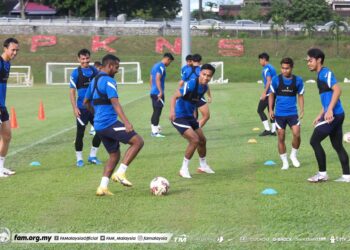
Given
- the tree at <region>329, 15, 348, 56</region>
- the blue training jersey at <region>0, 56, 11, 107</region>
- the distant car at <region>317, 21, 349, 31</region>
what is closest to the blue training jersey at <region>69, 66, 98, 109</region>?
the blue training jersey at <region>0, 56, 11, 107</region>

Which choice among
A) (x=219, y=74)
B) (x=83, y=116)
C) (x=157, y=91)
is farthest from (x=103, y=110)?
(x=219, y=74)

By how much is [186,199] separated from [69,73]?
141ft

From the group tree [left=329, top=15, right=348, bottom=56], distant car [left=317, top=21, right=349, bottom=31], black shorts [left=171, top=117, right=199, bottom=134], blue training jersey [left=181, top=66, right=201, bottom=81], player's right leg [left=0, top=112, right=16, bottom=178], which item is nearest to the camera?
black shorts [left=171, top=117, right=199, bottom=134]

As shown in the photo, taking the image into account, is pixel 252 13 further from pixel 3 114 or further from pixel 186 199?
pixel 186 199

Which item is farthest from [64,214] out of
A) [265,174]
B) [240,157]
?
[240,157]

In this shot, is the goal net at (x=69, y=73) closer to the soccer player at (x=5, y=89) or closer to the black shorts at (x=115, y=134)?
the soccer player at (x=5, y=89)

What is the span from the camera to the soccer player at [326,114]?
10326 mm

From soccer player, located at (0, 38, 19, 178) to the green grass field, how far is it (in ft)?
1.21

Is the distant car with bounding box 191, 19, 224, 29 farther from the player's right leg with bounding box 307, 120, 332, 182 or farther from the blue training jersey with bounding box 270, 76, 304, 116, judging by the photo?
the player's right leg with bounding box 307, 120, 332, 182

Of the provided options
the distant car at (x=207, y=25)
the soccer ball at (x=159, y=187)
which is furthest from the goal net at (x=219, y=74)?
the soccer ball at (x=159, y=187)

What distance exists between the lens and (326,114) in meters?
10.3

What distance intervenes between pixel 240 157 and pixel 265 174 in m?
2.13

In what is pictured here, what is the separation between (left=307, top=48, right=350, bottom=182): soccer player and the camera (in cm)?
1033

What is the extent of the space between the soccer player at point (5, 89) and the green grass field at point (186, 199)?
1.21 feet
